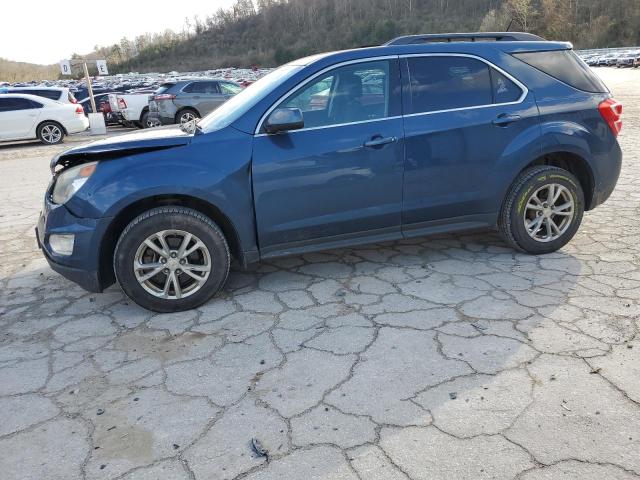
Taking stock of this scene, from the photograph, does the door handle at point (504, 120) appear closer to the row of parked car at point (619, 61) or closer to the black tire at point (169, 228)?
the black tire at point (169, 228)

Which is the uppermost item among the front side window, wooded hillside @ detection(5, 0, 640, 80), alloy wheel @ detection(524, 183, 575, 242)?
wooded hillside @ detection(5, 0, 640, 80)

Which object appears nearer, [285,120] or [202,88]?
[285,120]

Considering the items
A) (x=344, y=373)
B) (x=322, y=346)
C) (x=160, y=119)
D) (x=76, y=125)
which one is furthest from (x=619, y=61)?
(x=344, y=373)

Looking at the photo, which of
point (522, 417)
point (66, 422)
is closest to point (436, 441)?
point (522, 417)

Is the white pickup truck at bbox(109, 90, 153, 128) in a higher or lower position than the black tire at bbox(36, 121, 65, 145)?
higher

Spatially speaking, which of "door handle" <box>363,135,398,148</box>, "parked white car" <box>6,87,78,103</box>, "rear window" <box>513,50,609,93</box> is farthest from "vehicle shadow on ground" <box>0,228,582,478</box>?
"parked white car" <box>6,87,78,103</box>

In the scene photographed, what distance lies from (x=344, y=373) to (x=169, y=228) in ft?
5.25

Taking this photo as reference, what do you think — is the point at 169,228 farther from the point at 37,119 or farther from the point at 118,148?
the point at 37,119

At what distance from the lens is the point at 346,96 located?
3.86 metres

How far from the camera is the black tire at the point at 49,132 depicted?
14781 mm

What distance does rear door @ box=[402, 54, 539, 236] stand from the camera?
3.96 metres

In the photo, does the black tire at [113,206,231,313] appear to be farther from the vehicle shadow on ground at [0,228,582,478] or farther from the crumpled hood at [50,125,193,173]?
the crumpled hood at [50,125,193,173]

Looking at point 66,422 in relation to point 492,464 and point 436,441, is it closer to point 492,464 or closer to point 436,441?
point 436,441

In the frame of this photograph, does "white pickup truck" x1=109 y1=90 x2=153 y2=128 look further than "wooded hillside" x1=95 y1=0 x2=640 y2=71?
No
